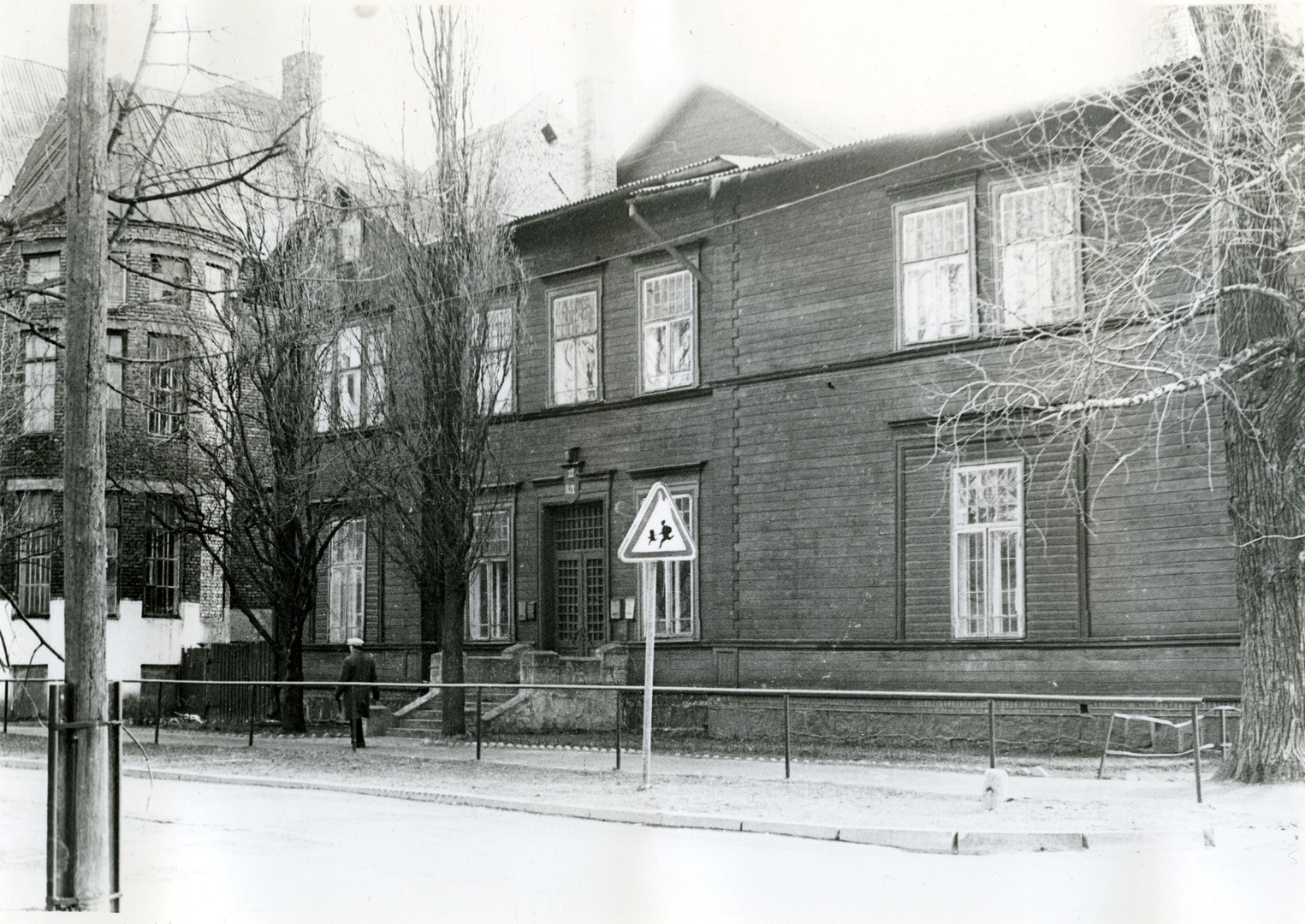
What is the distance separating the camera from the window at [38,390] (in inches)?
1282

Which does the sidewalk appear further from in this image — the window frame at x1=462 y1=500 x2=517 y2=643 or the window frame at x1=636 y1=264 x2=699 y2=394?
the window frame at x1=636 y1=264 x2=699 y2=394

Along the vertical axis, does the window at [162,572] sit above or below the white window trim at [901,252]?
below

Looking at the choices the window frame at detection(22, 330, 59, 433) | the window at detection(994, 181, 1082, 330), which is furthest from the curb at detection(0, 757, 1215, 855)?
the window frame at detection(22, 330, 59, 433)

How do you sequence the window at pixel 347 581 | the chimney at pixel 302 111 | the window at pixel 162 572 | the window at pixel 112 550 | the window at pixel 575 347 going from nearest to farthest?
1. the chimney at pixel 302 111
2. the window at pixel 575 347
3. the window at pixel 347 581
4. the window at pixel 112 550
5. the window at pixel 162 572

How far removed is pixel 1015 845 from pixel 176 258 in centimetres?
871

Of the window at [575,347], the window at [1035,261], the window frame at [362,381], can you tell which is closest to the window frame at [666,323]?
the window at [575,347]

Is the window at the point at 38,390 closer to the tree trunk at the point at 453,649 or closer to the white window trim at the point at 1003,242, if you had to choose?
the tree trunk at the point at 453,649

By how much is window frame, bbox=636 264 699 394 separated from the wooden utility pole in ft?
53.1

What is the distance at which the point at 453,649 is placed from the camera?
77.4 ft

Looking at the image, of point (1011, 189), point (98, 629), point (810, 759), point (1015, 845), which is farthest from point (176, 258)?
point (1011, 189)

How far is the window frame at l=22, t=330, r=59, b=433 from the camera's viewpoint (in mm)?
32406

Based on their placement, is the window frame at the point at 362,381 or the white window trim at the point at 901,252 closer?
the white window trim at the point at 901,252

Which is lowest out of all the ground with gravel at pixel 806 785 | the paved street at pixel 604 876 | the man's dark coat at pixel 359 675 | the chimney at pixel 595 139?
the ground with gravel at pixel 806 785

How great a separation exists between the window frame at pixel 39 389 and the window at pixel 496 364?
10855 millimetres
